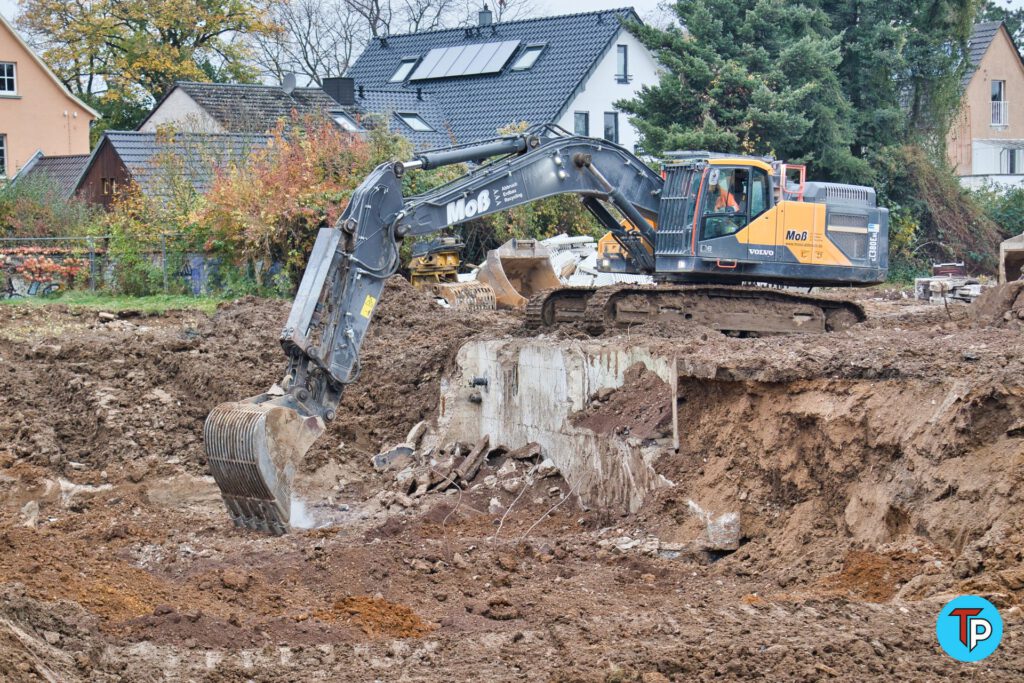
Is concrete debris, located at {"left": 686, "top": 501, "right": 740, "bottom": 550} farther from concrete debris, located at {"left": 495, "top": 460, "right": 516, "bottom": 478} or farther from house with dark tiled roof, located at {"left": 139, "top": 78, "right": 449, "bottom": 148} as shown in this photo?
house with dark tiled roof, located at {"left": 139, "top": 78, "right": 449, "bottom": 148}

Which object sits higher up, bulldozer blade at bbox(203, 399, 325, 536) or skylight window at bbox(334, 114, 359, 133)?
skylight window at bbox(334, 114, 359, 133)

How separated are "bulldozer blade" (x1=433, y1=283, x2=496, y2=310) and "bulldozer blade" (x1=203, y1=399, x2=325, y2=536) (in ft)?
28.7

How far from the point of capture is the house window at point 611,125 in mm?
37406

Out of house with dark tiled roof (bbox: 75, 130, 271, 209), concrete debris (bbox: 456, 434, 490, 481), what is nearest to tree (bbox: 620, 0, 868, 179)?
house with dark tiled roof (bbox: 75, 130, 271, 209)

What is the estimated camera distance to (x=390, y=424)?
1426 cm

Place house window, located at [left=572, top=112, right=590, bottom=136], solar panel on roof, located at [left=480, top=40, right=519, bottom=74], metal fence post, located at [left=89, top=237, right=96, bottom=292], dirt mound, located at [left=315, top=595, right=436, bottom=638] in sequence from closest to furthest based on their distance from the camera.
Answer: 1. dirt mound, located at [left=315, top=595, right=436, bottom=638]
2. metal fence post, located at [left=89, top=237, right=96, bottom=292]
3. house window, located at [left=572, top=112, right=590, bottom=136]
4. solar panel on roof, located at [left=480, top=40, right=519, bottom=74]

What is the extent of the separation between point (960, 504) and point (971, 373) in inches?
47.8

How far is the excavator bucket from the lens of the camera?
20.1 metres

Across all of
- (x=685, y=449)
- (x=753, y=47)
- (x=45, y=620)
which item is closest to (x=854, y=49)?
(x=753, y=47)

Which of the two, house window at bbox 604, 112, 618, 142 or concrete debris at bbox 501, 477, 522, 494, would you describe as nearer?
concrete debris at bbox 501, 477, 522, 494

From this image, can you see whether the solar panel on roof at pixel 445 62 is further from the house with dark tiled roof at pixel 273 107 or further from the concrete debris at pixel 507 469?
the concrete debris at pixel 507 469

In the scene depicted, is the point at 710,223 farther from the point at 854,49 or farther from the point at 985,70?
the point at 985,70

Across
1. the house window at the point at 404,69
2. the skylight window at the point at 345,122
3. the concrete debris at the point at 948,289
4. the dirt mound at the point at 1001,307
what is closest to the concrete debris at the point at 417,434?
the dirt mound at the point at 1001,307

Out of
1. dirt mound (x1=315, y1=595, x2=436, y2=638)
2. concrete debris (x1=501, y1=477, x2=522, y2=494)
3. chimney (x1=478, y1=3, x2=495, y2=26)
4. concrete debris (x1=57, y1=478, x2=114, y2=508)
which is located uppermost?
chimney (x1=478, y1=3, x2=495, y2=26)
